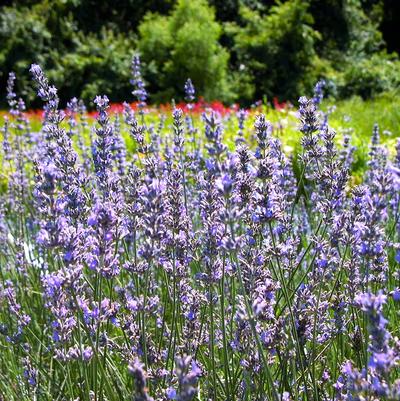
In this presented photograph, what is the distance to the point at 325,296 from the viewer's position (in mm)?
2314

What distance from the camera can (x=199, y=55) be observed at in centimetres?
1490

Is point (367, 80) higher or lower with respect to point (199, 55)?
lower

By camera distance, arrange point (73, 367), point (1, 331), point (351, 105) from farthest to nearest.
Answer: point (351, 105) < point (1, 331) < point (73, 367)

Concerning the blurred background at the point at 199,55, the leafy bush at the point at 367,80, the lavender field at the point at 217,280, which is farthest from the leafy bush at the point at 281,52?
the lavender field at the point at 217,280

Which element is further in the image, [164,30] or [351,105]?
[164,30]

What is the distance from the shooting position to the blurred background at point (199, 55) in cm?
1504

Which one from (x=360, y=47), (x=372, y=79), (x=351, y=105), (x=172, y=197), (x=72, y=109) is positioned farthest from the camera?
(x=360, y=47)

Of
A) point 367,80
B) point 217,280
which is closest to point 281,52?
point 367,80

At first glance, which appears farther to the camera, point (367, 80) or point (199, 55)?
point (367, 80)

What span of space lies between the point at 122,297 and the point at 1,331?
756 millimetres

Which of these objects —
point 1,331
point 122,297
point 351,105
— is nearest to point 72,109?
point 1,331

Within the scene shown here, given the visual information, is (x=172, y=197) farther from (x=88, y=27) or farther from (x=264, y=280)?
(x=88, y=27)

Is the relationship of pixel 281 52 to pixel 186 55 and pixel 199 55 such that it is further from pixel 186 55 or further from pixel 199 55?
pixel 186 55

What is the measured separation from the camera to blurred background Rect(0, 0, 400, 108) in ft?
49.3
